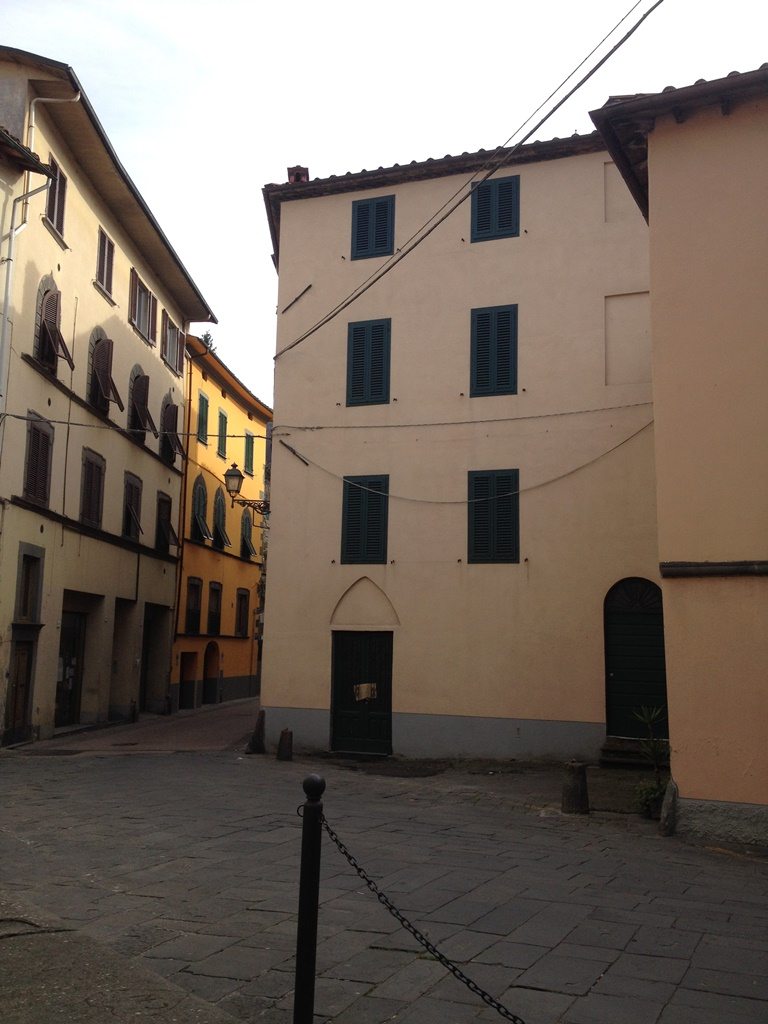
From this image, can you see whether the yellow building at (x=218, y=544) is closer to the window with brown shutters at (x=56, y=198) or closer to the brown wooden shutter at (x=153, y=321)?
the brown wooden shutter at (x=153, y=321)

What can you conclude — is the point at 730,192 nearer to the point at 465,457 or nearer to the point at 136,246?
the point at 465,457

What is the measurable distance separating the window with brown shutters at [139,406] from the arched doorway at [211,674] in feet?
29.7

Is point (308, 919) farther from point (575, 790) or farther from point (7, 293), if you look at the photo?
point (7, 293)

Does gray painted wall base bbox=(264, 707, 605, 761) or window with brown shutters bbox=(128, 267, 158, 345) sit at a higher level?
window with brown shutters bbox=(128, 267, 158, 345)

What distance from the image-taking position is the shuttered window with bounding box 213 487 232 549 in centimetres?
3234

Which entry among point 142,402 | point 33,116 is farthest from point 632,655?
point 142,402

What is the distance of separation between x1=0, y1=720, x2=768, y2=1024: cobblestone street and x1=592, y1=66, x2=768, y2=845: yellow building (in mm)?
1065

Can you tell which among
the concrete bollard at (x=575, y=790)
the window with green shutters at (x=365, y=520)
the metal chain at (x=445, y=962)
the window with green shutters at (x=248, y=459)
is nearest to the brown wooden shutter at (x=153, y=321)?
the window with green shutters at (x=248, y=459)

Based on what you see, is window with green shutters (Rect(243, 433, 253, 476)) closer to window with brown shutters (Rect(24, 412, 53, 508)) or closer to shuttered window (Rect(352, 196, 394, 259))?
window with brown shutters (Rect(24, 412, 53, 508))

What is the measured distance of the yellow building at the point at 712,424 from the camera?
9.98 meters

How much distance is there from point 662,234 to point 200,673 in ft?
75.9

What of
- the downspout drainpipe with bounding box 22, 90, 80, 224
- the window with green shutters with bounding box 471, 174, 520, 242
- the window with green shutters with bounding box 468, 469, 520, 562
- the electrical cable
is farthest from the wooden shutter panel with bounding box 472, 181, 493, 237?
the downspout drainpipe with bounding box 22, 90, 80, 224

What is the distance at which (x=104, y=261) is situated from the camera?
23125mm

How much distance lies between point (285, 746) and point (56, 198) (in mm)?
11831
